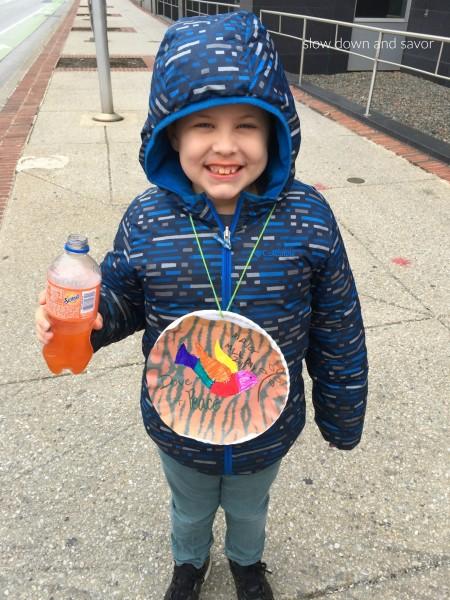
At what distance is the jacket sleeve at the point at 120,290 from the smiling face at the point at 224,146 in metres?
0.22

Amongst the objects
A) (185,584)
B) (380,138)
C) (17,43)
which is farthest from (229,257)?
(17,43)

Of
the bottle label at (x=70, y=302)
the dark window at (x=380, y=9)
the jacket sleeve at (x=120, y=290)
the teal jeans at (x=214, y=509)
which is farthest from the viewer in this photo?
the dark window at (x=380, y=9)

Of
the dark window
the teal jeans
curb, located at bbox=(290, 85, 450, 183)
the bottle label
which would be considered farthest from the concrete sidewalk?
the dark window

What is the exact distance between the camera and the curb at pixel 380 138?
564 centimetres

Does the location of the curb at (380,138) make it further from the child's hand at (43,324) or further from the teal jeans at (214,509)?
the child's hand at (43,324)

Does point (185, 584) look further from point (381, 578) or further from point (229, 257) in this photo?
point (229, 257)

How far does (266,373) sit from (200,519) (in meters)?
0.60

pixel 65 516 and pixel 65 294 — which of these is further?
pixel 65 516

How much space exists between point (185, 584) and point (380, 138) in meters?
6.04

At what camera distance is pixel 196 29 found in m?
1.18

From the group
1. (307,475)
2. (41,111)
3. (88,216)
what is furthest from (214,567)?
(41,111)

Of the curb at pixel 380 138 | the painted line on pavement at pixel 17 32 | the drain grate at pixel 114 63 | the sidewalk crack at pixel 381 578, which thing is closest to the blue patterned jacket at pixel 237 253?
the sidewalk crack at pixel 381 578

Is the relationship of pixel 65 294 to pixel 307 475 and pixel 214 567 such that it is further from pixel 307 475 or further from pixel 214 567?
pixel 307 475

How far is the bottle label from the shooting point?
1.25 metres
